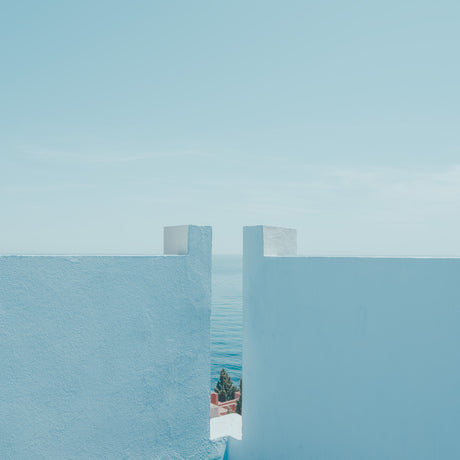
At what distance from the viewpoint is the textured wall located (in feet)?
13.0

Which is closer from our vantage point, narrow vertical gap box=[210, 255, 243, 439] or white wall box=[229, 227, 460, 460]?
white wall box=[229, 227, 460, 460]

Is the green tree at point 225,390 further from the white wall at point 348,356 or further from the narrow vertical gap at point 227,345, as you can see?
the white wall at point 348,356

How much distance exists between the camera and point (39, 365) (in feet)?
13.2

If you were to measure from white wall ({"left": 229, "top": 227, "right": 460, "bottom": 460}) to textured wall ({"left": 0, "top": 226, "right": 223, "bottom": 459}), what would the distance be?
70 cm

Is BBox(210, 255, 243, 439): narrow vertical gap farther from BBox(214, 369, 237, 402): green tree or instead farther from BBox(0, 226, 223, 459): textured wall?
BBox(0, 226, 223, 459): textured wall

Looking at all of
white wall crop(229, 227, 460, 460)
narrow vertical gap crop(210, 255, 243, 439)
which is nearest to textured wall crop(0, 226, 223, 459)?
white wall crop(229, 227, 460, 460)

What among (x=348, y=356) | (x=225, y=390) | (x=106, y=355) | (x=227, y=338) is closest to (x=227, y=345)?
(x=227, y=338)

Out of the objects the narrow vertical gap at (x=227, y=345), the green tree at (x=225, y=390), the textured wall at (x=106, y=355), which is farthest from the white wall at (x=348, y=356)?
the green tree at (x=225, y=390)

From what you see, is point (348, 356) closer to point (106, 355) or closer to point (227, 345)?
point (106, 355)

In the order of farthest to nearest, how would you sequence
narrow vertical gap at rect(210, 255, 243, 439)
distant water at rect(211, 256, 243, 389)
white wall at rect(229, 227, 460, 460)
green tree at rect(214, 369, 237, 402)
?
distant water at rect(211, 256, 243, 389), green tree at rect(214, 369, 237, 402), narrow vertical gap at rect(210, 255, 243, 439), white wall at rect(229, 227, 460, 460)

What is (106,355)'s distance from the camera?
4492 mm

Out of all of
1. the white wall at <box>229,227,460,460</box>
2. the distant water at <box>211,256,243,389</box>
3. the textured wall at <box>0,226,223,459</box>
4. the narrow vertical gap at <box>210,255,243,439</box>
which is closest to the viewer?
the white wall at <box>229,227,460,460</box>

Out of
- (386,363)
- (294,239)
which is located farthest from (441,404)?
(294,239)

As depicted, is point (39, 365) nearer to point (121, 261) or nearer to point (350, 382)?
point (121, 261)
